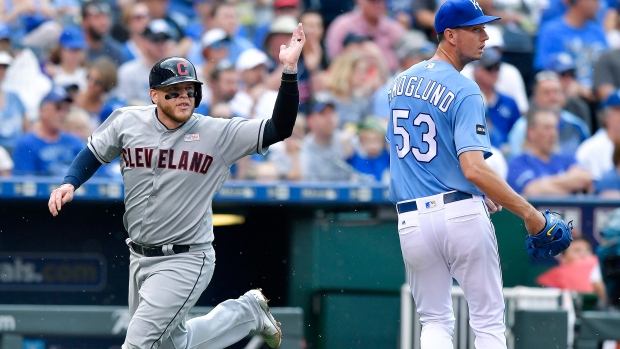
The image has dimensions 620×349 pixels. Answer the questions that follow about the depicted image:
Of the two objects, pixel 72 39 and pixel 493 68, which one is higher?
pixel 72 39

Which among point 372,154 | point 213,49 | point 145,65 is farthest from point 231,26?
point 372,154

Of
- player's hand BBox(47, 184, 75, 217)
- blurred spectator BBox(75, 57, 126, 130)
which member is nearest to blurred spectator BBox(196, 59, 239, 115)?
blurred spectator BBox(75, 57, 126, 130)

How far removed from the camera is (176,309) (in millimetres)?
5383

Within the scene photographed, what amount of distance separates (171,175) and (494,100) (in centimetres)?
561

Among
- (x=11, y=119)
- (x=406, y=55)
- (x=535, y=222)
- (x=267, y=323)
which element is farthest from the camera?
(x=406, y=55)

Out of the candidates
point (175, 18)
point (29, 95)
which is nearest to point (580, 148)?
point (175, 18)

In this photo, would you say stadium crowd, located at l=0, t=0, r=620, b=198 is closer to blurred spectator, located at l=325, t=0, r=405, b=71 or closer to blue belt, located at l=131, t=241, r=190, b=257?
blurred spectator, located at l=325, t=0, r=405, b=71

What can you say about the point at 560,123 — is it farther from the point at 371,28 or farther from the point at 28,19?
the point at 28,19

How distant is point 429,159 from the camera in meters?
5.03

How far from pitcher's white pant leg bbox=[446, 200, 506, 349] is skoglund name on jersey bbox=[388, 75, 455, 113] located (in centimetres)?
48

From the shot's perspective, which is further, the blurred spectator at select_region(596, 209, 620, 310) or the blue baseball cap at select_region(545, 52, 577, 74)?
the blue baseball cap at select_region(545, 52, 577, 74)

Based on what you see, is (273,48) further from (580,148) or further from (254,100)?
(580,148)

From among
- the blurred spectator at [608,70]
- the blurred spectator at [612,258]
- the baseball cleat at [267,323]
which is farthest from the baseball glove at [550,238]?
the blurred spectator at [608,70]

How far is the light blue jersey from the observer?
16.0 feet
